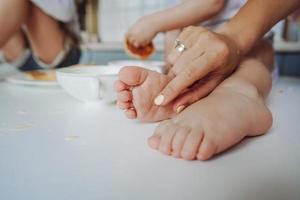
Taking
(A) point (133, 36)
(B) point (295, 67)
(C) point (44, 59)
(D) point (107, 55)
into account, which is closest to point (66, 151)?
(A) point (133, 36)

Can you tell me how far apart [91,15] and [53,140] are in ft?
4.71

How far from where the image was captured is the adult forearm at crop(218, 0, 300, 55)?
52 cm

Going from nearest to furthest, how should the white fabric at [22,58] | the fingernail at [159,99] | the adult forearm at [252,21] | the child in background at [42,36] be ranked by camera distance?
the fingernail at [159,99]
the adult forearm at [252,21]
the child in background at [42,36]
the white fabric at [22,58]

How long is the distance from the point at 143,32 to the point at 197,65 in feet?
1.30

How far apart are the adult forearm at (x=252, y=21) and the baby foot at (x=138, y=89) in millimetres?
162

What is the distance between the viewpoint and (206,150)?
1.06 feet

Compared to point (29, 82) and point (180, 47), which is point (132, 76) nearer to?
point (180, 47)

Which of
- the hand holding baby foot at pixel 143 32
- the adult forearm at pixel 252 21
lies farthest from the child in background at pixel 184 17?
the adult forearm at pixel 252 21

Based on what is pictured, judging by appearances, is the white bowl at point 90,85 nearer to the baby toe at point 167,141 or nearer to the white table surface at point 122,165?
the white table surface at point 122,165

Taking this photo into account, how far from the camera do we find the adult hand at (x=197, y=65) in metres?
0.42

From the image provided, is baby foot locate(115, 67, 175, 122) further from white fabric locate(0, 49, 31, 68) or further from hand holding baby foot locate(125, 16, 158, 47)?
white fabric locate(0, 49, 31, 68)

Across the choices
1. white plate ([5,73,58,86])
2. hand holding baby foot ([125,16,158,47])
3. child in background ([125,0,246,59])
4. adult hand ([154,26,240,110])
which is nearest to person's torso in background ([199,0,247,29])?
child in background ([125,0,246,59])

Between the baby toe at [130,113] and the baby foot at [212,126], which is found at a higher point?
the baby foot at [212,126]

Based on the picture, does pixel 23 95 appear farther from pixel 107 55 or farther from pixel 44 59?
pixel 107 55
